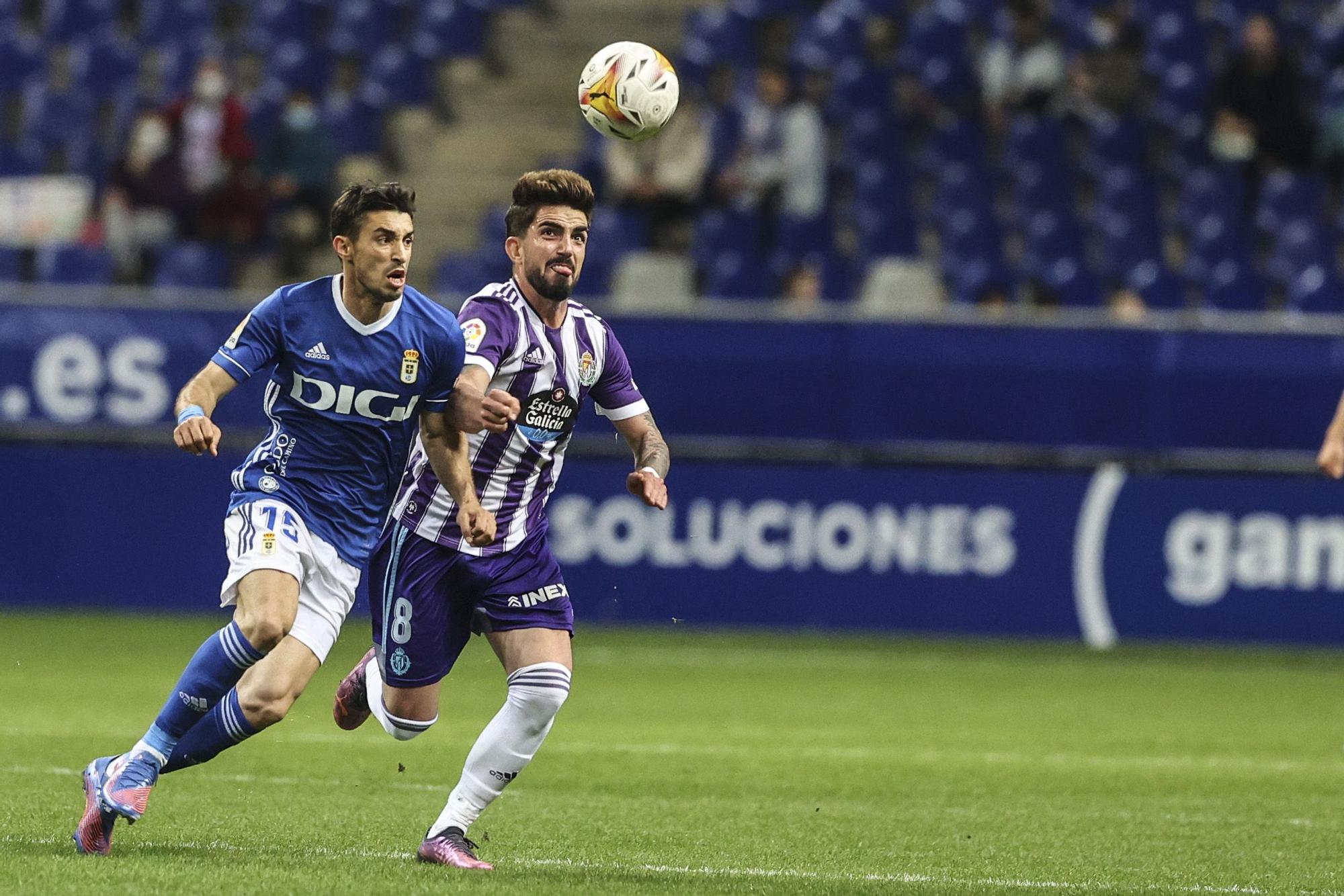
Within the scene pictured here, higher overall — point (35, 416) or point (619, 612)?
point (35, 416)

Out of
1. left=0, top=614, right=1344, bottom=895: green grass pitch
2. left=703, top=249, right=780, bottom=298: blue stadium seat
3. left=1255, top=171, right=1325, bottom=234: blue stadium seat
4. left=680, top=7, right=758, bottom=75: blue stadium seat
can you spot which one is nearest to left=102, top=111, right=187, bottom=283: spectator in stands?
left=0, top=614, right=1344, bottom=895: green grass pitch

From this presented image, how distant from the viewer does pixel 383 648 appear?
22.3 feet

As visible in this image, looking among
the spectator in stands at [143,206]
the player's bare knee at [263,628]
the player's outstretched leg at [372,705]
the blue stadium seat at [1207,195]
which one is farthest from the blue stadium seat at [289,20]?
the player's bare knee at [263,628]

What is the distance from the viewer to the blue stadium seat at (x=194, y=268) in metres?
17.5

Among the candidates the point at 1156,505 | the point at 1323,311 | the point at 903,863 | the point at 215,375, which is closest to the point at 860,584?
the point at 1156,505

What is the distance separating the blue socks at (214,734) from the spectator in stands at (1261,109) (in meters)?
12.3

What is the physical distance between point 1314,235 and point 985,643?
16.0ft

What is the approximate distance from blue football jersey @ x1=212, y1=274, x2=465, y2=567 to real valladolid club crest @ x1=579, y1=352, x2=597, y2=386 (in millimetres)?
412

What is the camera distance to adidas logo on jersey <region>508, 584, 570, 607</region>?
6648 mm

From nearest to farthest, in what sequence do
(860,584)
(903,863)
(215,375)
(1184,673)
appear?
1. (215,375)
2. (903,863)
3. (1184,673)
4. (860,584)

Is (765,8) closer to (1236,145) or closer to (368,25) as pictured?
(368,25)

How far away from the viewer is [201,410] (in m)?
6.12

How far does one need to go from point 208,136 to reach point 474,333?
1213 centimetres

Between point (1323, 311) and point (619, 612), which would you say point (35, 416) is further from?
point (1323, 311)
